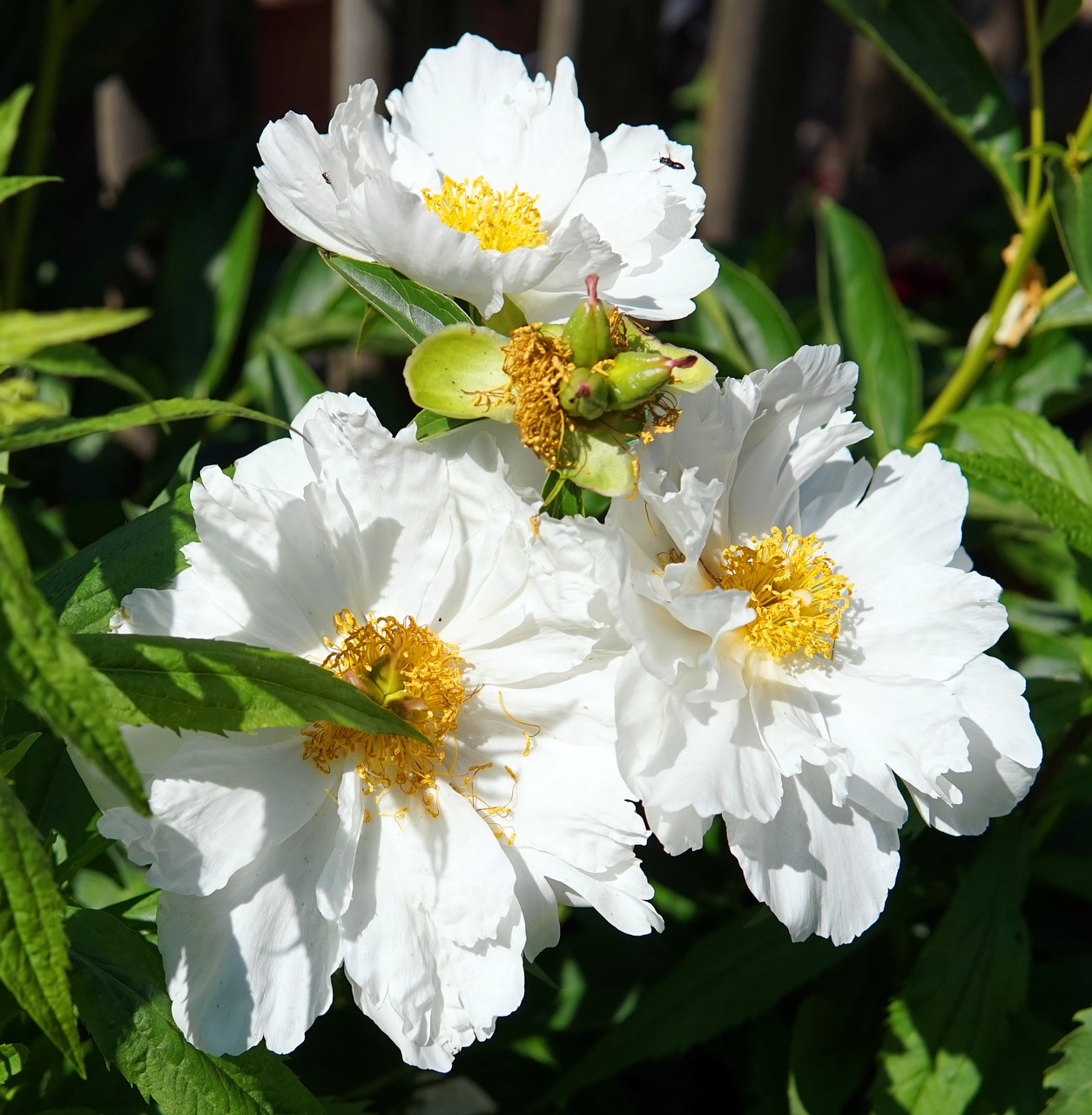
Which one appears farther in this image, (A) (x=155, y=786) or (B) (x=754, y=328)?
(B) (x=754, y=328)

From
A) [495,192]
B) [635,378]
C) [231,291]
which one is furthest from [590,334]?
[231,291]

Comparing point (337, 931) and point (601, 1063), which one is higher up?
point (337, 931)

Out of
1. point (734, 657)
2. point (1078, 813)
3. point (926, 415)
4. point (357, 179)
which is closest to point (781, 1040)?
point (1078, 813)

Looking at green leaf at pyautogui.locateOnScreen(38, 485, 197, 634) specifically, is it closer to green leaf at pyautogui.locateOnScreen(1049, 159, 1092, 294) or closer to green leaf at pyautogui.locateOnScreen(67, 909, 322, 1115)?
green leaf at pyautogui.locateOnScreen(67, 909, 322, 1115)

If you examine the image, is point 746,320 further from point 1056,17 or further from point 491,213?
point 491,213

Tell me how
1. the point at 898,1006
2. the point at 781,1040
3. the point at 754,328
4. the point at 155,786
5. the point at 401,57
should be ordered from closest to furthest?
the point at 155,786
the point at 898,1006
the point at 781,1040
the point at 754,328
the point at 401,57

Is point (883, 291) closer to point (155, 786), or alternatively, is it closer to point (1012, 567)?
point (1012, 567)

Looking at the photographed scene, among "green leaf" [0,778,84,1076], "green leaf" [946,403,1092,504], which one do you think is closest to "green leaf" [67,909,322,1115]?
"green leaf" [0,778,84,1076]
